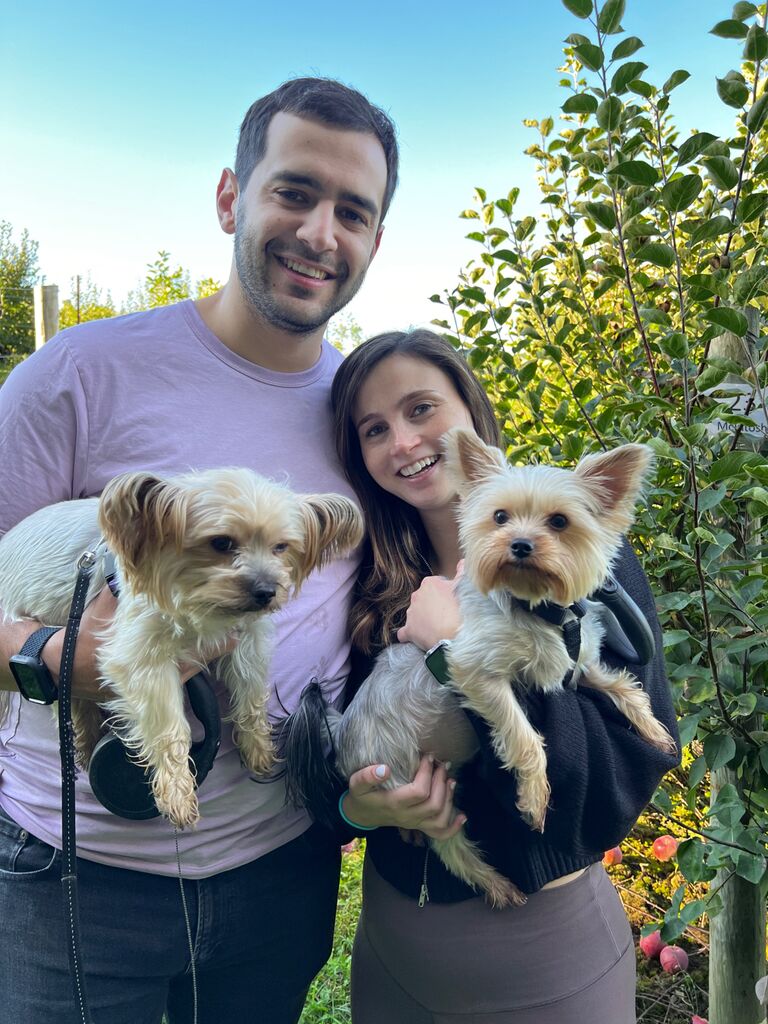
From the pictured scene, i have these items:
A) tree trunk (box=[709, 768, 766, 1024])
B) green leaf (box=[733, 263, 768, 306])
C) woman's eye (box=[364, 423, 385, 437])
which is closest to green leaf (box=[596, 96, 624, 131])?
green leaf (box=[733, 263, 768, 306])

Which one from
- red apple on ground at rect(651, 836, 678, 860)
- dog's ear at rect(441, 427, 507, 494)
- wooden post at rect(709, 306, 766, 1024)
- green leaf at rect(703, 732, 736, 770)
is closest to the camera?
dog's ear at rect(441, 427, 507, 494)

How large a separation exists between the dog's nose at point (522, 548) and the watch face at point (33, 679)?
137 cm

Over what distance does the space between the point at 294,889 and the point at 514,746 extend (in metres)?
0.96

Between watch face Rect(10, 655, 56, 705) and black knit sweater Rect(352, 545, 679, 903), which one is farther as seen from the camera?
black knit sweater Rect(352, 545, 679, 903)

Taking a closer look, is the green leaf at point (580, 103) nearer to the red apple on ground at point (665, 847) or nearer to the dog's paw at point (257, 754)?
the dog's paw at point (257, 754)

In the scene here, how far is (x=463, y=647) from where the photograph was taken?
2.29 m

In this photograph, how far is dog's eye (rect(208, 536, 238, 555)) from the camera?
211 centimetres

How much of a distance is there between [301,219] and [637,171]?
41.8 inches

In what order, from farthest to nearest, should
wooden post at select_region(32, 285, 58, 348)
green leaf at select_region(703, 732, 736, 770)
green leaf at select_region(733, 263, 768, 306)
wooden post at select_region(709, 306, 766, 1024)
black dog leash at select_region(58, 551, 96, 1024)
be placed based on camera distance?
1. wooden post at select_region(32, 285, 58, 348)
2. wooden post at select_region(709, 306, 766, 1024)
3. green leaf at select_region(703, 732, 736, 770)
4. green leaf at select_region(733, 263, 768, 306)
5. black dog leash at select_region(58, 551, 96, 1024)

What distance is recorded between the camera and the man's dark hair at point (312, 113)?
98.6 inches

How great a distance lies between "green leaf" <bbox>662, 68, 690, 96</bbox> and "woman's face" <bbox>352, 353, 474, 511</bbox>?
1.22 m

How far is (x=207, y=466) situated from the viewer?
7.69 ft

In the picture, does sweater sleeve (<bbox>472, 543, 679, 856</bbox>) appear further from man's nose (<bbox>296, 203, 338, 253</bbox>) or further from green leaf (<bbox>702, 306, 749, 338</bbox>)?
man's nose (<bbox>296, 203, 338, 253</bbox>)

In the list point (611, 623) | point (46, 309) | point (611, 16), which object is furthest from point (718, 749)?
point (46, 309)
